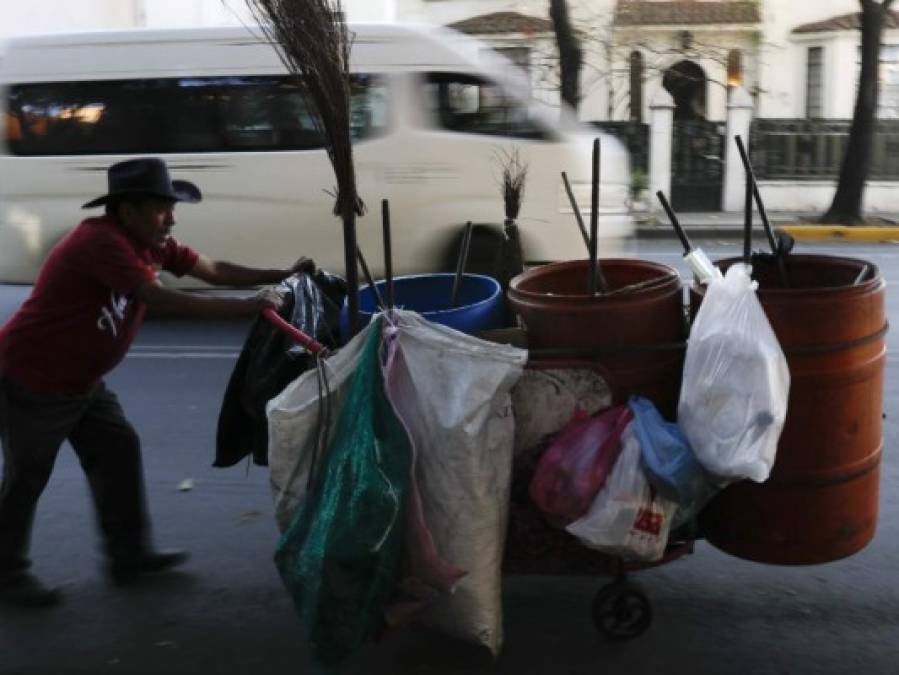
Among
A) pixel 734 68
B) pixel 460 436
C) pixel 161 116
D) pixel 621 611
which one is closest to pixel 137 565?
pixel 460 436

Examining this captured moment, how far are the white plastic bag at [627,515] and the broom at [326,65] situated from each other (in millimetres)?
953

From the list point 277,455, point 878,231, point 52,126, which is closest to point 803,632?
point 277,455

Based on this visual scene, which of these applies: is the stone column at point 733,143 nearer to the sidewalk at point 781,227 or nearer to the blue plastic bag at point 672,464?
the sidewalk at point 781,227

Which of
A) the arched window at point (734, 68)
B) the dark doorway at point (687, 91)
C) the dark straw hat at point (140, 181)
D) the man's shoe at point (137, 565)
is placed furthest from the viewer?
the dark doorway at point (687, 91)

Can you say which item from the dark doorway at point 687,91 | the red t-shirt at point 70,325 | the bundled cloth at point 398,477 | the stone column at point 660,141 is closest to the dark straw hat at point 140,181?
the red t-shirt at point 70,325

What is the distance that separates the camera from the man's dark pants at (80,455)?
135 inches

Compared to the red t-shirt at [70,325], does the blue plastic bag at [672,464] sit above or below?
below

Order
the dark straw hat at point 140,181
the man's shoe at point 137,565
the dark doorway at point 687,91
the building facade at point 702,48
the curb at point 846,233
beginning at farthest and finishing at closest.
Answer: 1. the dark doorway at point 687,91
2. the building facade at point 702,48
3. the curb at point 846,233
4. the man's shoe at point 137,565
5. the dark straw hat at point 140,181

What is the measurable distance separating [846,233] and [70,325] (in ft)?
45.0

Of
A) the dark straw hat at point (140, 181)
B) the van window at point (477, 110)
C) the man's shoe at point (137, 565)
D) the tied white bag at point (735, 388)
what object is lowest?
the man's shoe at point (137, 565)

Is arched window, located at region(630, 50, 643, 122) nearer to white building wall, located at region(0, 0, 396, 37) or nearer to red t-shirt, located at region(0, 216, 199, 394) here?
white building wall, located at region(0, 0, 396, 37)

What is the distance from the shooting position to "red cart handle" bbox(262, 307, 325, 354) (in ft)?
9.94

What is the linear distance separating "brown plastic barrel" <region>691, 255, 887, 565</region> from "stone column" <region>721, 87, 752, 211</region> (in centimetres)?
1515

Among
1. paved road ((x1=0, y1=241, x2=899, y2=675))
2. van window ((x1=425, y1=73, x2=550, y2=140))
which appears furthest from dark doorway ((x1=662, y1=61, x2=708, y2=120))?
paved road ((x1=0, y1=241, x2=899, y2=675))
